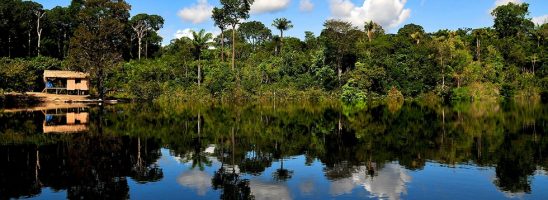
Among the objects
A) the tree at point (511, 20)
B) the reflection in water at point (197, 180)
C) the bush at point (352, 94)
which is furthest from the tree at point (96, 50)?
the tree at point (511, 20)

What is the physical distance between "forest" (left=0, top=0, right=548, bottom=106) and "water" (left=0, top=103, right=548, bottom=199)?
30.0 meters

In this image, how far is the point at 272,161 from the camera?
16203mm

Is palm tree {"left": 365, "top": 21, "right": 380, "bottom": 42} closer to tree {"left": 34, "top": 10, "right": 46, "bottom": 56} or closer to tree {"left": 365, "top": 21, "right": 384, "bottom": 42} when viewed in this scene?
tree {"left": 365, "top": 21, "right": 384, "bottom": 42}

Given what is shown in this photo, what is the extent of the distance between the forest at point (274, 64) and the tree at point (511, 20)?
11.1 m

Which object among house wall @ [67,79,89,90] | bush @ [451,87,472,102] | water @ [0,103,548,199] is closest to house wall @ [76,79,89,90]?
house wall @ [67,79,89,90]

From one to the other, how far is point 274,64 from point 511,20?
5168 cm

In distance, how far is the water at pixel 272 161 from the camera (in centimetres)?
1188

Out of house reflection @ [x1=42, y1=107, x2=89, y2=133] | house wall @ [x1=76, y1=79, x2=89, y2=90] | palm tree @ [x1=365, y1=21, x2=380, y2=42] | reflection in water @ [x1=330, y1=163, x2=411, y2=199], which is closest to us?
reflection in water @ [x1=330, y1=163, x2=411, y2=199]

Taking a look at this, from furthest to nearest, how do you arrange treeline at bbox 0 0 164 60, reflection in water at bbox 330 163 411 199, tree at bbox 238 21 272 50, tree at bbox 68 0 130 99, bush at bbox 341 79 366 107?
tree at bbox 238 21 272 50 → treeline at bbox 0 0 164 60 → bush at bbox 341 79 366 107 → tree at bbox 68 0 130 99 → reflection in water at bbox 330 163 411 199

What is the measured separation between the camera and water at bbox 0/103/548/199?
39.0 ft

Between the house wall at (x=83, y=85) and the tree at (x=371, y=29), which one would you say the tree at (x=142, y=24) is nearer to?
the house wall at (x=83, y=85)

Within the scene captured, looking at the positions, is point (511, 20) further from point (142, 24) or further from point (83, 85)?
point (83, 85)

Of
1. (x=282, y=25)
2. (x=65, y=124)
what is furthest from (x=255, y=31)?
(x=65, y=124)

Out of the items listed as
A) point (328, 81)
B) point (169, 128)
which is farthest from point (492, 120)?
point (328, 81)
